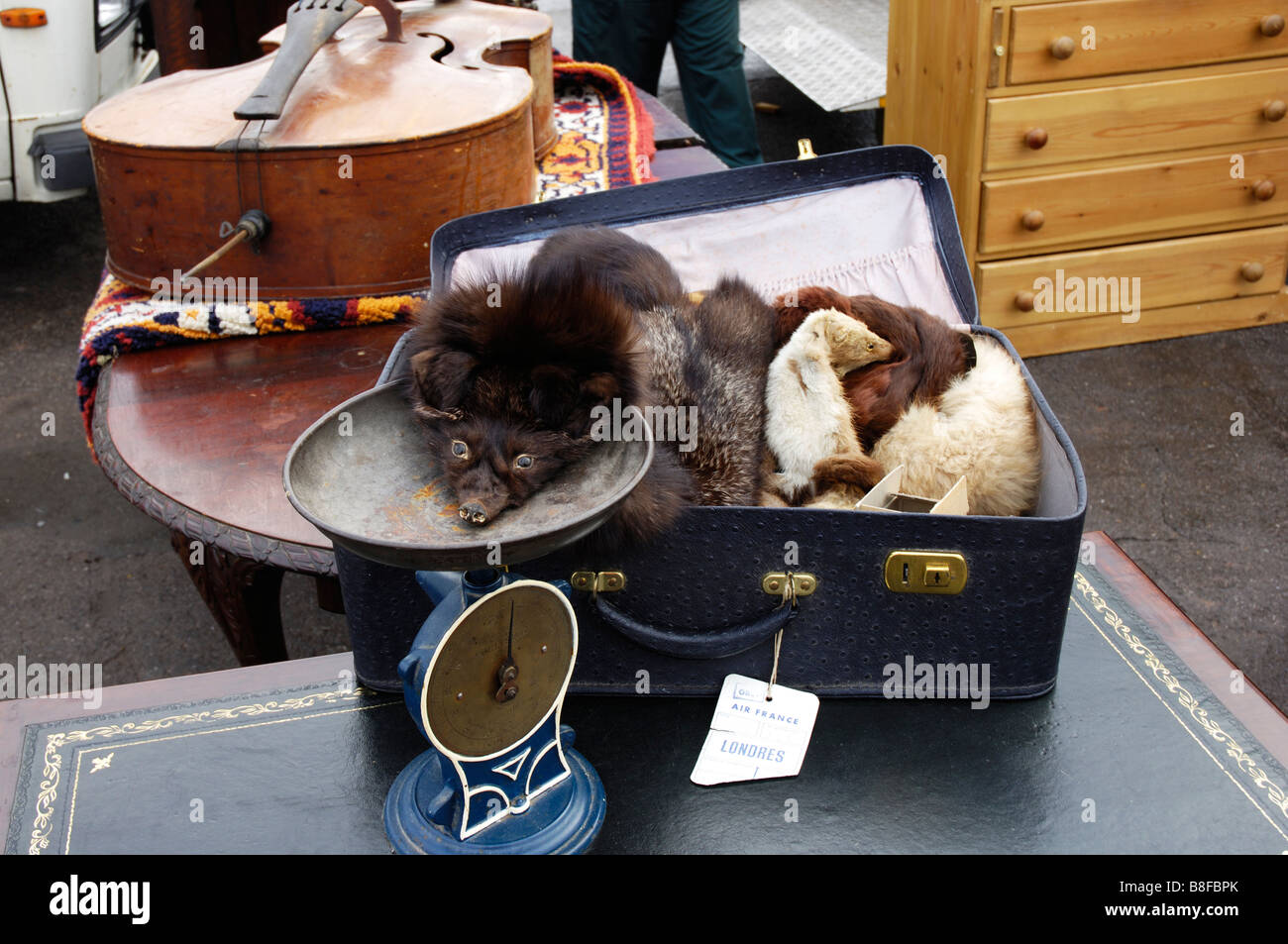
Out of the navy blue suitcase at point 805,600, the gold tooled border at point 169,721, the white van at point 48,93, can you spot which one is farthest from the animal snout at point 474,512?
the white van at point 48,93

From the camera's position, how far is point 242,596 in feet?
5.57

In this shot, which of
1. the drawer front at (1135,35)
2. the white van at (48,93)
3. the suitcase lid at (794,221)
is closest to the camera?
the suitcase lid at (794,221)

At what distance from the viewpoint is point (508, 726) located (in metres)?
1.06

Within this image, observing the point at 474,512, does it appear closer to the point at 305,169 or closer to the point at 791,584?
the point at 791,584

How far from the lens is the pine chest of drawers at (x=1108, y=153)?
2928 millimetres

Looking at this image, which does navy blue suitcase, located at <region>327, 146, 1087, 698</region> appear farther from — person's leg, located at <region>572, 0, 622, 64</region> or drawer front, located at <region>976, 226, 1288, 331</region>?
person's leg, located at <region>572, 0, 622, 64</region>

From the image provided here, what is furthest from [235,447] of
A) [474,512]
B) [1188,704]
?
[1188,704]

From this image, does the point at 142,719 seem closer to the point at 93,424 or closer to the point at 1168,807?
the point at 93,424

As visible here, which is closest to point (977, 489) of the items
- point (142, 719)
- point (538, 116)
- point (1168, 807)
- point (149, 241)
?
point (1168, 807)

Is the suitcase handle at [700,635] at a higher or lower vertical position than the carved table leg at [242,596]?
higher

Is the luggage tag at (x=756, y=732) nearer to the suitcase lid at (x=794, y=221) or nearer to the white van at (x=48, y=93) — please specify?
the suitcase lid at (x=794, y=221)

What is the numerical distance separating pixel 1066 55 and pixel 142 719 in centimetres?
277

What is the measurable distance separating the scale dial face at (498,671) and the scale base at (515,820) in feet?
0.23

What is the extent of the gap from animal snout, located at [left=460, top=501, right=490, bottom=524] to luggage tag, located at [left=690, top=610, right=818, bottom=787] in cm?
44
